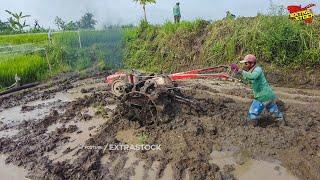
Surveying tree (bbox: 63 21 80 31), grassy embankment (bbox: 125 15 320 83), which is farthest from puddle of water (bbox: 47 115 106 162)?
tree (bbox: 63 21 80 31)

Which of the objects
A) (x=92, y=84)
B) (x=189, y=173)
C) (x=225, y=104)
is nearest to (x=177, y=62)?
(x=92, y=84)

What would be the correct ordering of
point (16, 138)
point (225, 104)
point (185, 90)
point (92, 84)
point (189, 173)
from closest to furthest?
point (189, 173) < point (16, 138) < point (225, 104) < point (185, 90) < point (92, 84)

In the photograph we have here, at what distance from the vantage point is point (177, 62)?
50.8 ft

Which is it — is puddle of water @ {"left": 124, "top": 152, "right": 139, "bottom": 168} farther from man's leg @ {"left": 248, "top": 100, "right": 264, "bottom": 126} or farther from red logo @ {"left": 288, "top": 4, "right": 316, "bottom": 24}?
red logo @ {"left": 288, "top": 4, "right": 316, "bottom": 24}

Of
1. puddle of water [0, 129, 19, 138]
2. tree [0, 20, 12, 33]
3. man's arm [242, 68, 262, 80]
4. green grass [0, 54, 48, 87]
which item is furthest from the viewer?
tree [0, 20, 12, 33]

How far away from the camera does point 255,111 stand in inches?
288

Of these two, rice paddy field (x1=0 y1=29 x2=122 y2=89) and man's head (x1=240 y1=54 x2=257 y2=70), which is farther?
rice paddy field (x1=0 y1=29 x2=122 y2=89)

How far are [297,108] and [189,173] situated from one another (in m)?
3.86

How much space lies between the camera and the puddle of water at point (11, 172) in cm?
630

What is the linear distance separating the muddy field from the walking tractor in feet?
0.53

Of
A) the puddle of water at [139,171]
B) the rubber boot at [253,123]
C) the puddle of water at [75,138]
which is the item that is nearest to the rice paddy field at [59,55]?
the puddle of water at [75,138]

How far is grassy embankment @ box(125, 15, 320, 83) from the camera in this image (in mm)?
12148

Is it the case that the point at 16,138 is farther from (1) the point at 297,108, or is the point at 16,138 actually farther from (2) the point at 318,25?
(2) the point at 318,25

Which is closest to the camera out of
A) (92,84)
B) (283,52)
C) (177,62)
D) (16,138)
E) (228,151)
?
(228,151)
